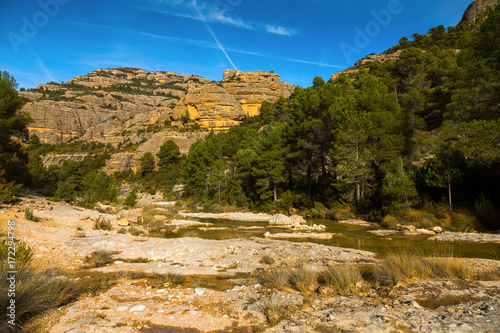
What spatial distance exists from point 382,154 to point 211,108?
66362mm

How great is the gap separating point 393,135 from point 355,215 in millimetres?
7204

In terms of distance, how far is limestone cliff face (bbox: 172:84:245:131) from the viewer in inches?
3115

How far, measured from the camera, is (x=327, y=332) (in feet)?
11.7

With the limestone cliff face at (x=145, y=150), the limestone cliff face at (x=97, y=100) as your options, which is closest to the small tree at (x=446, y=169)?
the limestone cliff face at (x=145, y=150)

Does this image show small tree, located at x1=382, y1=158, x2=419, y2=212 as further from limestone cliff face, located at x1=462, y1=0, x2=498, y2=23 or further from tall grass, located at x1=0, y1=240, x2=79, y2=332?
limestone cliff face, located at x1=462, y1=0, x2=498, y2=23

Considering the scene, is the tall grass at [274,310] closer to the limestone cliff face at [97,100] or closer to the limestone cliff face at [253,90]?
the limestone cliff face at [253,90]

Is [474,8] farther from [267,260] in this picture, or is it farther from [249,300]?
[249,300]

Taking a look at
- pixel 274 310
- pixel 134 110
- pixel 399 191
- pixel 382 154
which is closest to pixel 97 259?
pixel 274 310

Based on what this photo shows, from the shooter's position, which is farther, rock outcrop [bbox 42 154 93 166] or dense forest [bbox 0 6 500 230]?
rock outcrop [bbox 42 154 93 166]

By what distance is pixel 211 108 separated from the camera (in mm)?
80250

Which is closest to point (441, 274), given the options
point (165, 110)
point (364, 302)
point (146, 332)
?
point (364, 302)

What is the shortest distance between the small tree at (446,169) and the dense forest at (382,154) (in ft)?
0.19

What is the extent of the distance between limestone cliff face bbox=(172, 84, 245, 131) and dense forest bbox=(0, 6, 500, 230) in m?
37.3

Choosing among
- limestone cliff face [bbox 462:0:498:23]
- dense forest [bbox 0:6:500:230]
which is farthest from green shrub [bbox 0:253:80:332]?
limestone cliff face [bbox 462:0:498:23]
